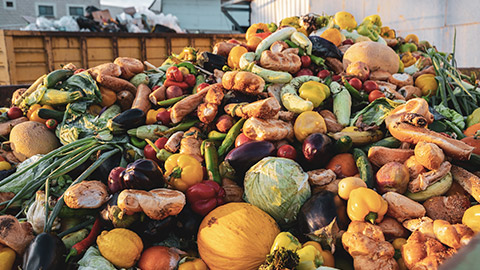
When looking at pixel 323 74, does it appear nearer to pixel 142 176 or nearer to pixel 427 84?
pixel 427 84

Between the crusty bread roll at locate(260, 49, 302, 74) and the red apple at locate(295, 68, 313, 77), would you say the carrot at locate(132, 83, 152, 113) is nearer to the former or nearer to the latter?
the crusty bread roll at locate(260, 49, 302, 74)

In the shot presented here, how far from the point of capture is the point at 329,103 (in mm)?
3307

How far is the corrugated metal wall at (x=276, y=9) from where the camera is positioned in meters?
12.0

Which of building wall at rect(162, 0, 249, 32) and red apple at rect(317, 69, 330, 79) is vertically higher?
building wall at rect(162, 0, 249, 32)

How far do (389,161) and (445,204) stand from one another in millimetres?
455

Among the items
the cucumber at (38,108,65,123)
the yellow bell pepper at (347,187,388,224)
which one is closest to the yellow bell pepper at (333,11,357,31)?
the yellow bell pepper at (347,187,388,224)

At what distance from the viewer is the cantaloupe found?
341cm

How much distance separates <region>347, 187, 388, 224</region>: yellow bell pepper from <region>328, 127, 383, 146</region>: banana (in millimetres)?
725

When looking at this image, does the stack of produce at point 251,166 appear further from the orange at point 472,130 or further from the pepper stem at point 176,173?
the orange at point 472,130

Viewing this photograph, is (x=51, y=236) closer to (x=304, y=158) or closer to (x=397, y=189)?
(x=304, y=158)

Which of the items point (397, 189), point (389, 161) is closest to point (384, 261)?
point (397, 189)

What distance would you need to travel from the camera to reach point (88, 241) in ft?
7.28

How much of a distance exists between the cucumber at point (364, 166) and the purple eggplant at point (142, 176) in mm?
1392

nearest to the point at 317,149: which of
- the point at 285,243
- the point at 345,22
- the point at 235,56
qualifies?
the point at 285,243
